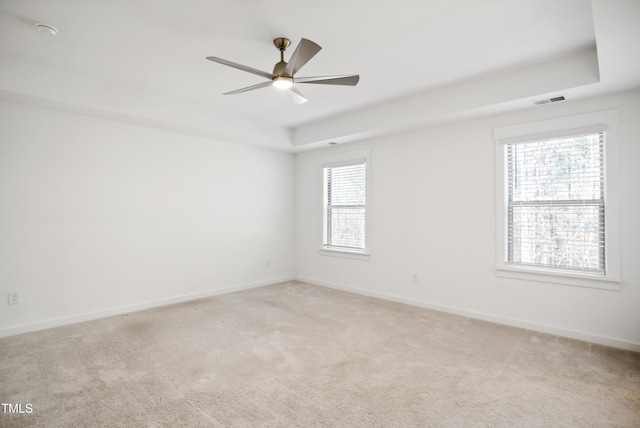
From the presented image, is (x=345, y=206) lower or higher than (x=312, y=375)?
higher

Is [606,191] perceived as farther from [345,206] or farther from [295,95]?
[345,206]

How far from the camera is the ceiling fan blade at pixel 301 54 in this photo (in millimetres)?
2169

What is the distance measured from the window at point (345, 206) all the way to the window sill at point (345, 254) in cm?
3

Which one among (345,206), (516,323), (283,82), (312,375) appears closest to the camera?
(312,375)

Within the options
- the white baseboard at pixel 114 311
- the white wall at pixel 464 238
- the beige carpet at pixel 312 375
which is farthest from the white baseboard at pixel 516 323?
the white baseboard at pixel 114 311

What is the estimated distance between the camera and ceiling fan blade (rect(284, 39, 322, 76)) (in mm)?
2169

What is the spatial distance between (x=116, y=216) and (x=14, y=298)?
49.2 inches

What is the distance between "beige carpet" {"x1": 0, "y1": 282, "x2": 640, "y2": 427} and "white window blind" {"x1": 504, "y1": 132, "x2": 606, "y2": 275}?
0.84m

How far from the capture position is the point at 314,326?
367 cm

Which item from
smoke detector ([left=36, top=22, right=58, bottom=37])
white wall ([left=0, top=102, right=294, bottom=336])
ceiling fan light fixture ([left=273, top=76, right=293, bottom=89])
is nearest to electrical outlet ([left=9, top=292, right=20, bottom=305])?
white wall ([left=0, top=102, right=294, bottom=336])

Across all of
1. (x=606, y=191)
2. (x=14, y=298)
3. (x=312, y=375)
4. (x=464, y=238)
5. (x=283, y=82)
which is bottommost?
(x=312, y=375)

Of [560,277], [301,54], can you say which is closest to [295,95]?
[301,54]

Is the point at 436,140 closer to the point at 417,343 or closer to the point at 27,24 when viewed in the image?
the point at 417,343

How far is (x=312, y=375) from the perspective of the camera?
2.55m
